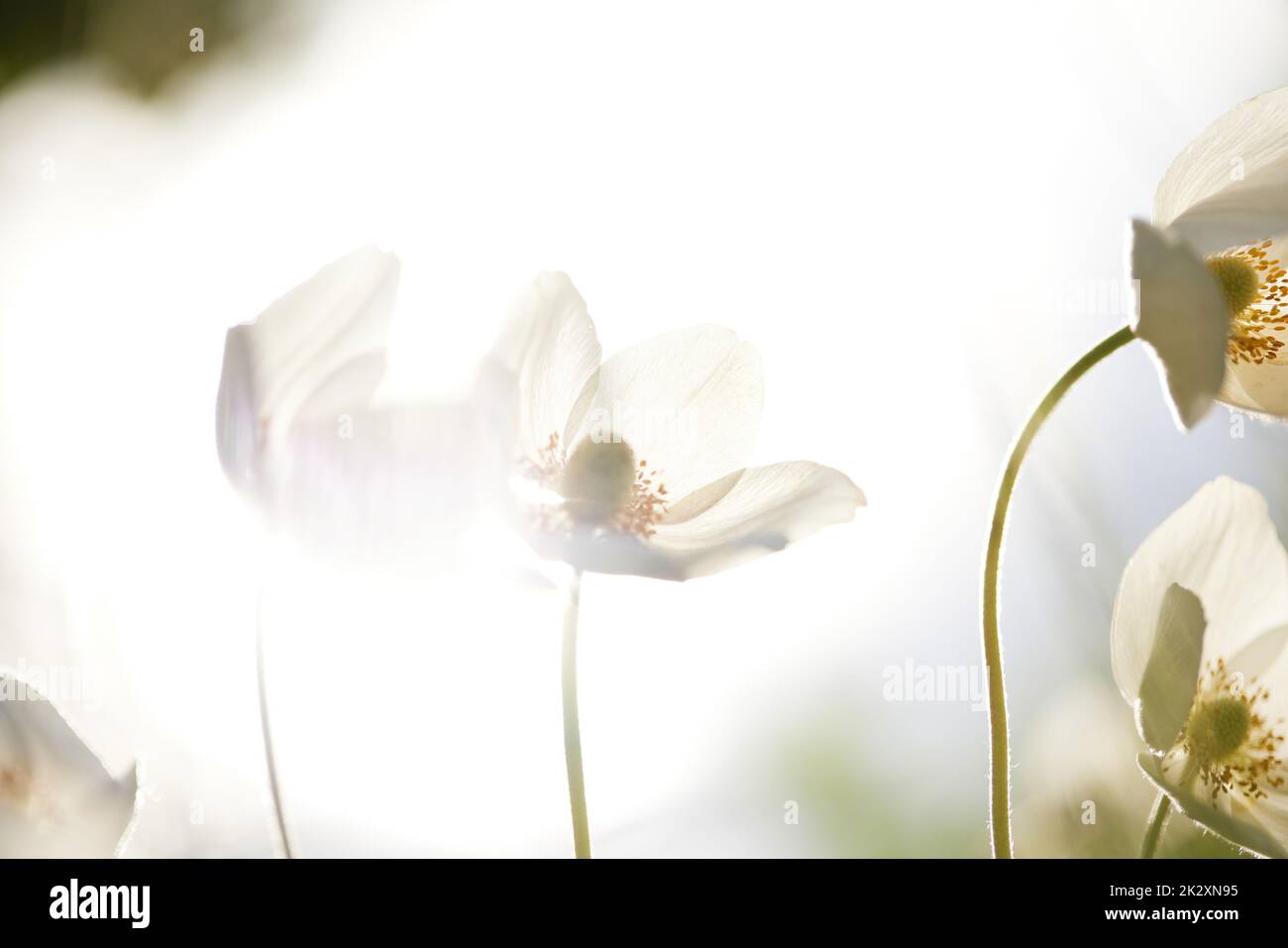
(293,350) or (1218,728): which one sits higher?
(293,350)

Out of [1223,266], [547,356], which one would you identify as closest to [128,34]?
[547,356]

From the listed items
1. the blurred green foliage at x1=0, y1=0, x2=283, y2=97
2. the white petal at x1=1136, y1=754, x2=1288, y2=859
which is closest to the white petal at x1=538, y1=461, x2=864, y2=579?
the white petal at x1=1136, y1=754, x2=1288, y2=859

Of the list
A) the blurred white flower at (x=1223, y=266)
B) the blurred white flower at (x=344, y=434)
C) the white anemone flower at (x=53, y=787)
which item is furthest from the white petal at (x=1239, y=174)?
the white anemone flower at (x=53, y=787)

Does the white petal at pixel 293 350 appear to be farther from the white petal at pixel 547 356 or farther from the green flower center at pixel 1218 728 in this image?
the green flower center at pixel 1218 728

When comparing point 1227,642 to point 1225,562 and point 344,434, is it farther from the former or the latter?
point 344,434

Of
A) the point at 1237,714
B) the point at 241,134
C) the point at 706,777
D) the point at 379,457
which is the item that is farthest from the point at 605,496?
the point at 241,134

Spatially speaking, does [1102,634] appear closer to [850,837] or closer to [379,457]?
[850,837]

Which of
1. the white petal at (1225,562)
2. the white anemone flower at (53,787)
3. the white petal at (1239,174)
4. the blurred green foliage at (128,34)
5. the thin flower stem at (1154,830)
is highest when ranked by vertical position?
the blurred green foliage at (128,34)
